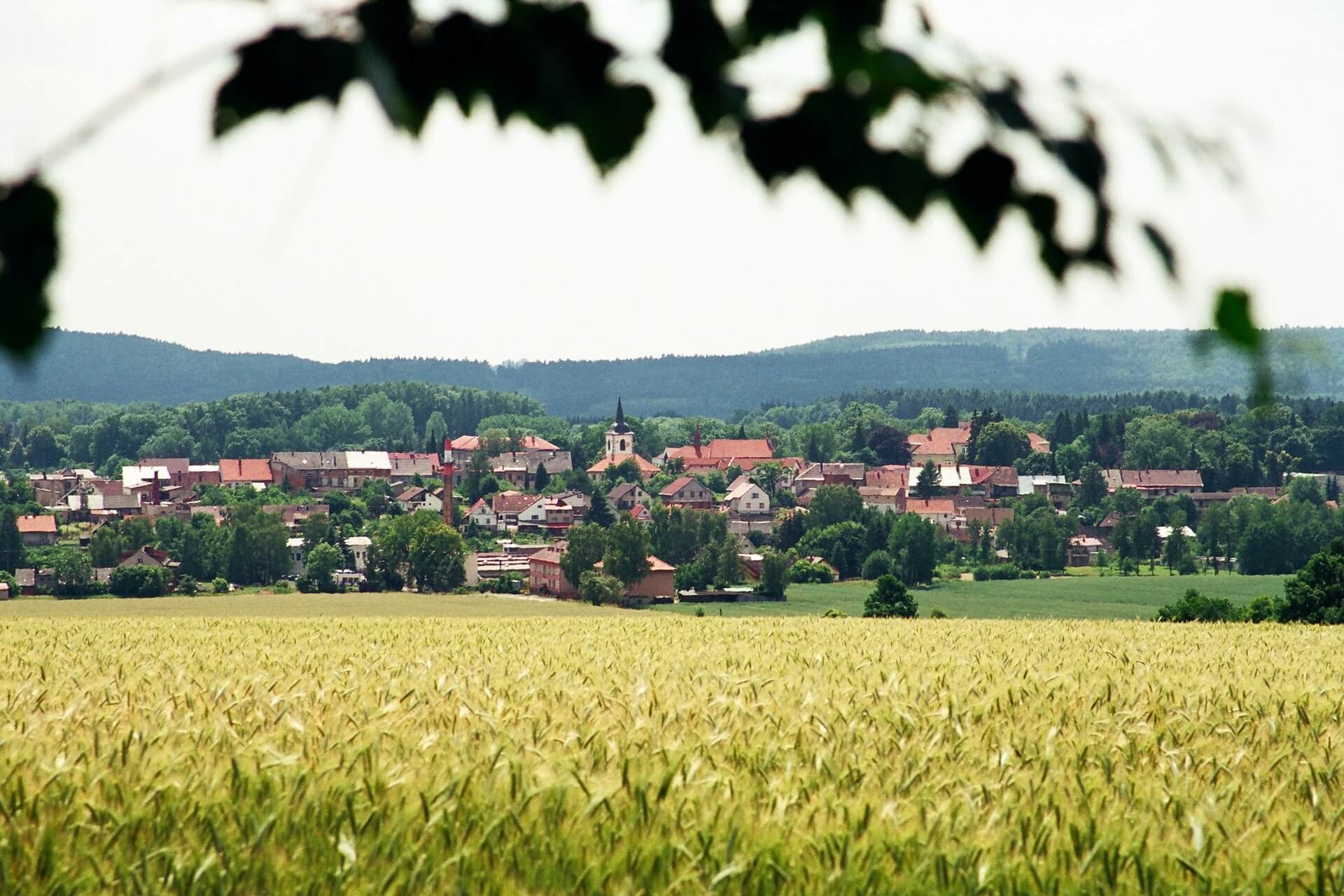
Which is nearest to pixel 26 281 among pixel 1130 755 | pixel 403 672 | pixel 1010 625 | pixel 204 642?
pixel 1130 755

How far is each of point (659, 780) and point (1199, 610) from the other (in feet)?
130

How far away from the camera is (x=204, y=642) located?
54.4 ft

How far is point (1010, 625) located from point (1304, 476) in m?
169

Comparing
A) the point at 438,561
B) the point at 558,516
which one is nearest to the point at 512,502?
the point at 558,516

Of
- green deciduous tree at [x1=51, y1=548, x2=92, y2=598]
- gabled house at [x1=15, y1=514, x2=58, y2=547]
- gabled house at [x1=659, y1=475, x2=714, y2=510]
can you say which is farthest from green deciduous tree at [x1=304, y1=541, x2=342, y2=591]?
gabled house at [x1=659, y1=475, x2=714, y2=510]

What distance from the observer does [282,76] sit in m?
1.79

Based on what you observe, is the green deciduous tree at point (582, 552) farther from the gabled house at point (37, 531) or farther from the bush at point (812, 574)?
the gabled house at point (37, 531)

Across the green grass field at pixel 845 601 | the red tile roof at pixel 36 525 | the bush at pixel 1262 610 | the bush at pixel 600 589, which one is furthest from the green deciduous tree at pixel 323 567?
the bush at pixel 1262 610

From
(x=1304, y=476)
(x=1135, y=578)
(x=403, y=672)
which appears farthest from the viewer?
(x=1304, y=476)

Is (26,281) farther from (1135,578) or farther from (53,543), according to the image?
(53,543)

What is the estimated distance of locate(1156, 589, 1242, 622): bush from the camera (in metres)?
42.3

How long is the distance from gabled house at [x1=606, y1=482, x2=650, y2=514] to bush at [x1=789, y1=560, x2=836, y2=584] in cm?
6099

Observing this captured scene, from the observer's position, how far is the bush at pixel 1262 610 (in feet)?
130

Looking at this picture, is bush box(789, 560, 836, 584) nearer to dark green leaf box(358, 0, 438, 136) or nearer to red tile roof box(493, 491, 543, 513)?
red tile roof box(493, 491, 543, 513)
